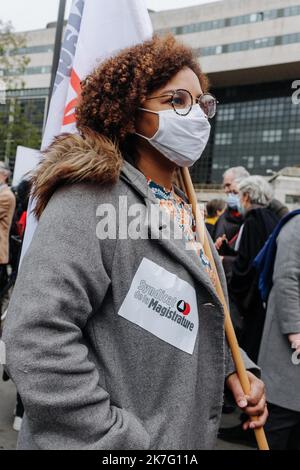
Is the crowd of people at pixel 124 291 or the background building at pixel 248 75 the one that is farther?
the background building at pixel 248 75

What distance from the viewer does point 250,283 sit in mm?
3867

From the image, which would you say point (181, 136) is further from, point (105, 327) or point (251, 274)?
point (251, 274)

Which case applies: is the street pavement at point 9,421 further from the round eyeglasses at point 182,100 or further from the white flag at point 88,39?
the round eyeglasses at point 182,100

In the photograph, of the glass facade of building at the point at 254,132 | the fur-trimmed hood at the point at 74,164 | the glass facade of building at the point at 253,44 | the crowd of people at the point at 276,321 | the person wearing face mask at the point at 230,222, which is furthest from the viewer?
the glass facade of building at the point at 254,132

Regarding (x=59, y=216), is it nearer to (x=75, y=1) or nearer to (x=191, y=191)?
(x=191, y=191)

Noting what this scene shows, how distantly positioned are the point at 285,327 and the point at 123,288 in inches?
65.8

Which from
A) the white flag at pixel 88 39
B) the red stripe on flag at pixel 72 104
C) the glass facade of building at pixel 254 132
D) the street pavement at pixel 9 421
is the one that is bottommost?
the street pavement at pixel 9 421

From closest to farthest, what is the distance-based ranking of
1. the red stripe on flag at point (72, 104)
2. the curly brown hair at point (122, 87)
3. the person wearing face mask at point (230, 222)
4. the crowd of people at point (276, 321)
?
the curly brown hair at point (122, 87)
the red stripe on flag at point (72, 104)
the crowd of people at point (276, 321)
the person wearing face mask at point (230, 222)

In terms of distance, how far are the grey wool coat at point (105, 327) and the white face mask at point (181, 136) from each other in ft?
0.57

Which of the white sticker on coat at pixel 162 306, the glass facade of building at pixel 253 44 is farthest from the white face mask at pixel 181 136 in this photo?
the glass facade of building at pixel 253 44

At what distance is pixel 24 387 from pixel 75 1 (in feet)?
6.71

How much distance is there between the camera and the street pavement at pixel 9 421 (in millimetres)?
3451

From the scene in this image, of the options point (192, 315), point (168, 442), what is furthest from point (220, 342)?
point (168, 442)

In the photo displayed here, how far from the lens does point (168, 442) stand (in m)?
1.36
